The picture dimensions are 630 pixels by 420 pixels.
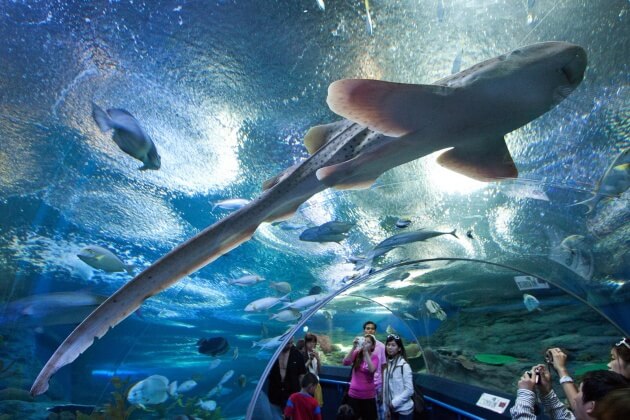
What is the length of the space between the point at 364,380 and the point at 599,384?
3163 mm

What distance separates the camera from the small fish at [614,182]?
2816 mm

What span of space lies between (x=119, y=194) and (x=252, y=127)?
7.38 feet

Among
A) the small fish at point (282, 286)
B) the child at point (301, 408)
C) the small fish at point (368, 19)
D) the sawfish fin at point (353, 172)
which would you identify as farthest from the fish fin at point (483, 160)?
Result: the small fish at point (282, 286)

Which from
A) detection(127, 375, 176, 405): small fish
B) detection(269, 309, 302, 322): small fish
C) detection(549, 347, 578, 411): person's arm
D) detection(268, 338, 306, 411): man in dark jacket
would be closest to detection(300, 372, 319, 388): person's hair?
detection(268, 338, 306, 411): man in dark jacket

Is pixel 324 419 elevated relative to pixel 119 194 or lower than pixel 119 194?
lower

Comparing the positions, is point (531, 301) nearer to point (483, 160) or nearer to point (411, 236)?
point (411, 236)

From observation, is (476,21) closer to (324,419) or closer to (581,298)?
(581,298)

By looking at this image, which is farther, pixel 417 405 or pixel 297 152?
pixel 417 405

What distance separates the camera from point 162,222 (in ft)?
15.8

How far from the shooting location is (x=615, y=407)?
1.23m

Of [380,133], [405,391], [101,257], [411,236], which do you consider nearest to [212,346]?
[101,257]

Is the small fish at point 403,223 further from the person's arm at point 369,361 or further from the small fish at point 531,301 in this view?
the small fish at point 531,301

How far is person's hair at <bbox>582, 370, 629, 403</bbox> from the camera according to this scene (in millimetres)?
1700

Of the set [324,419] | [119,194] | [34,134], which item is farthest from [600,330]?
[34,134]
